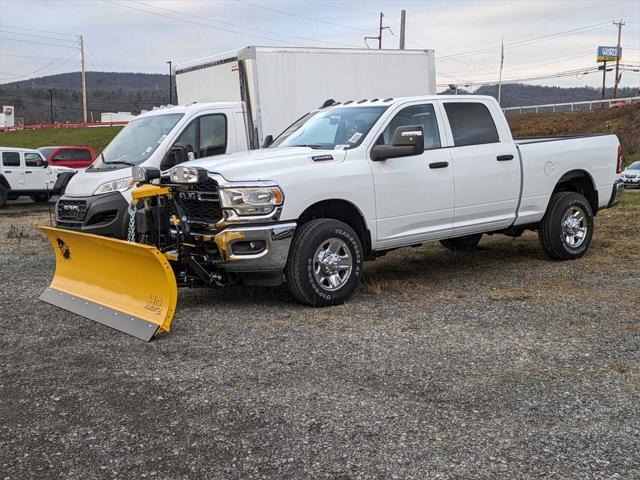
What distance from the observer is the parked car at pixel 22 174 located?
66.8 ft

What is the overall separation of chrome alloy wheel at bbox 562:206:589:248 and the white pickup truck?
2cm

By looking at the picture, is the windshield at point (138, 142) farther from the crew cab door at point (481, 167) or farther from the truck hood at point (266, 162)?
the crew cab door at point (481, 167)

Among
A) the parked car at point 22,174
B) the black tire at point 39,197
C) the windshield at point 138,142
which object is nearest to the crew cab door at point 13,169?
the parked car at point 22,174

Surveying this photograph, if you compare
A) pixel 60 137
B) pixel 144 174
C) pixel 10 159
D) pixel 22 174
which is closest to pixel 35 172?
pixel 22 174

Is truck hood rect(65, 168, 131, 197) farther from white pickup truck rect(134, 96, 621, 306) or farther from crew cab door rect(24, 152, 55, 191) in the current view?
crew cab door rect(24, 152, 55, 191)

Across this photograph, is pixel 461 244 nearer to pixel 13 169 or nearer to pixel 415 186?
pixel 415 186

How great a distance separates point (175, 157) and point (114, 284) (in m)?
3.32

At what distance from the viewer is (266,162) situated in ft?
21.5

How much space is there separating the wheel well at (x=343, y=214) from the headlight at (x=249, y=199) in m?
0.50

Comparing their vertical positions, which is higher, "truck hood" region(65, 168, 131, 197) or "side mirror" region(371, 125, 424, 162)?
"side mirror" region(371, 125, 424, 162)

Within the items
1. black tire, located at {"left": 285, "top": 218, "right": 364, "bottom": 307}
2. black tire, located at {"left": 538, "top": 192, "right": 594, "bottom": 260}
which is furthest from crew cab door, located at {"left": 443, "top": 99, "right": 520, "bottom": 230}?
black tire, located at {"left": 285, "top": 218, "right": 364, "bottom": 307}

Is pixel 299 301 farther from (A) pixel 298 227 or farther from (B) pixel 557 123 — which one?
(B) pixel 557 123

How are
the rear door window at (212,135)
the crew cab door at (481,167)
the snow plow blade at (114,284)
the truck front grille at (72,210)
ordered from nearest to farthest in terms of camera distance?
the snow plow blade at (114,284), the crew cab door at (481,167), the truck front grille at (72,210), the rear door window at (212,135)

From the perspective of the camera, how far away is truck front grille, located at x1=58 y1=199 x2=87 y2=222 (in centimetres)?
908
